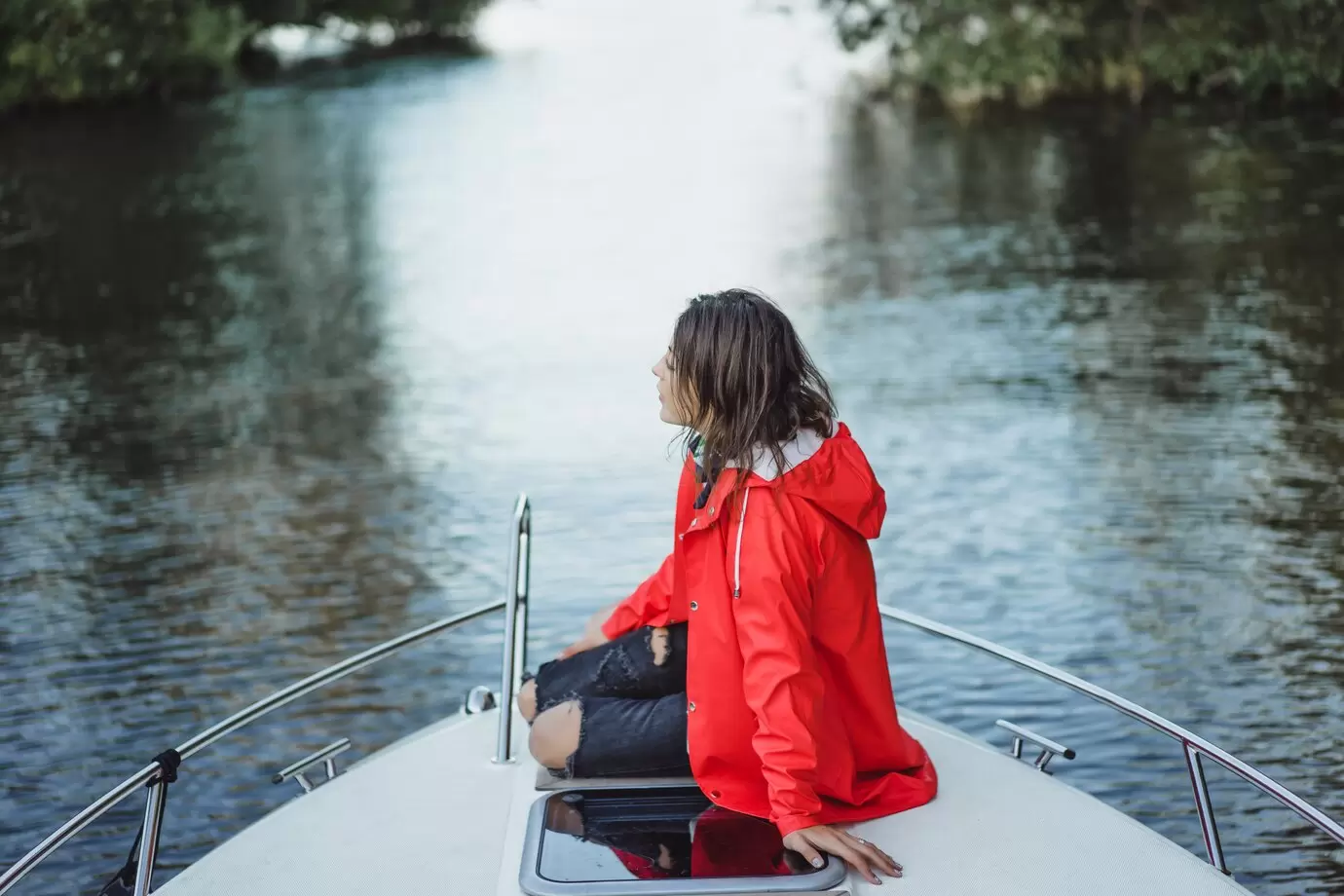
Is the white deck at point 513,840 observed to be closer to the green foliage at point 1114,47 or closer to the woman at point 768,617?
the woman at point 768,617

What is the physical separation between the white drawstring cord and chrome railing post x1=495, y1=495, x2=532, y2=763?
54 cm

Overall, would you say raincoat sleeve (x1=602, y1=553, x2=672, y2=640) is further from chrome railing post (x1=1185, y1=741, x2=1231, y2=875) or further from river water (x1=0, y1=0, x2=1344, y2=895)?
chrome railing post (x1=1185, y1=741, x2=1231, y2=875)

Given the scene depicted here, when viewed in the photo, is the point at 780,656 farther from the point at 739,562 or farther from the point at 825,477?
the point at 825,477

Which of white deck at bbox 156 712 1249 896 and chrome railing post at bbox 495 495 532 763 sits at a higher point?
chrome railing post at bbox 495 495 532 763

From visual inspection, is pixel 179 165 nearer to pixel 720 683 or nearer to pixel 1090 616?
pixel 1090 616

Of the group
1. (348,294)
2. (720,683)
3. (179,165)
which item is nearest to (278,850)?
(720,683)

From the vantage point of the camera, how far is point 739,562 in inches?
105

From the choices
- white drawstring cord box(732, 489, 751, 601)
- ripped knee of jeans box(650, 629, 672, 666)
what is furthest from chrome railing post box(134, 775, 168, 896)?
white drawstring cord box(732, 489, 751, 601)

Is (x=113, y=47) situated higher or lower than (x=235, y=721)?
higher

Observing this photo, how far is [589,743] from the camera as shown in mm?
2834

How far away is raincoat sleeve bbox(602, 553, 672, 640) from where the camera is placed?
308cm

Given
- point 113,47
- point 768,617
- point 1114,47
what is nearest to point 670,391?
point 768,617

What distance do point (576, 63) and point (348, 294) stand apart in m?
19.2

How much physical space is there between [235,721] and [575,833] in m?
0.76
